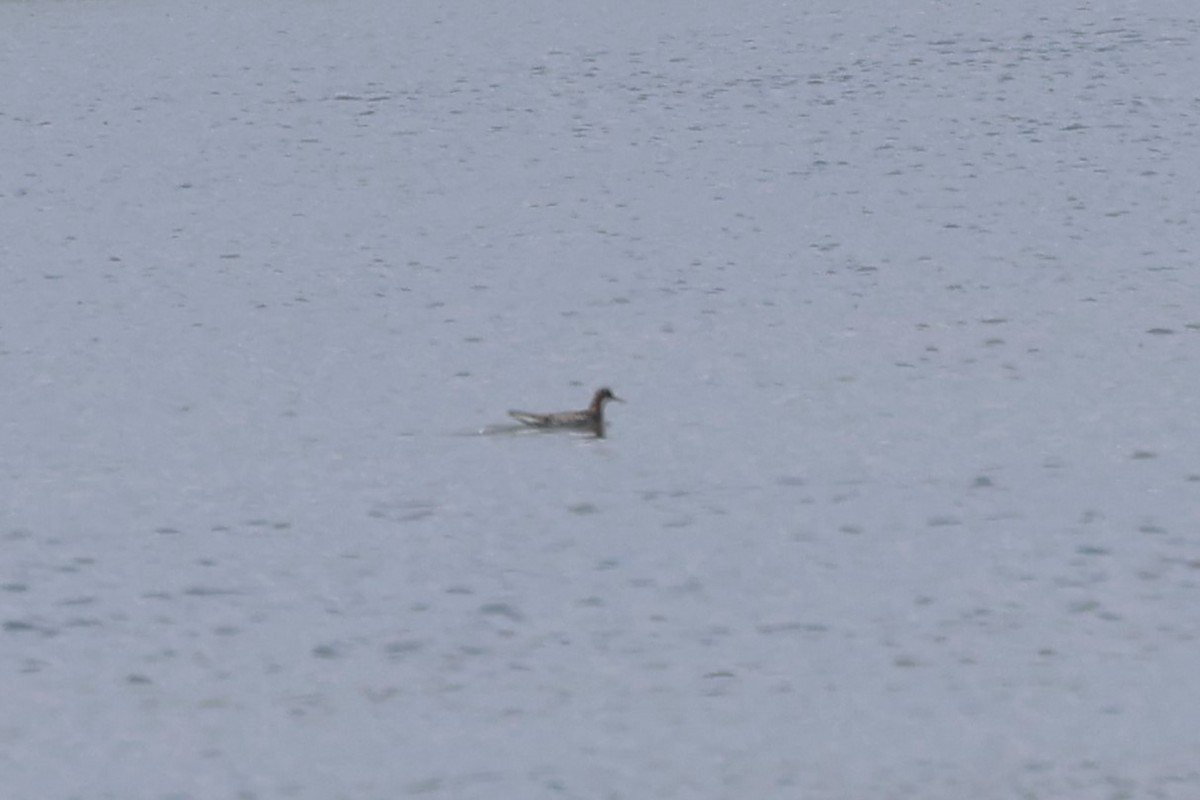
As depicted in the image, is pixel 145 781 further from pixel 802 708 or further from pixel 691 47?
pixel 691 47

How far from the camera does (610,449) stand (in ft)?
75.8

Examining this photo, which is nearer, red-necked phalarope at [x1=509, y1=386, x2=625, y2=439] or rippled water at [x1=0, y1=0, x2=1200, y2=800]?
rippled water at [x1=0, y1=0, x2=1200, y2=800]

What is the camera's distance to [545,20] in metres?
60.2

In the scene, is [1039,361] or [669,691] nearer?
[669,691]

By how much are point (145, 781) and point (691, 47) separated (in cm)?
4131

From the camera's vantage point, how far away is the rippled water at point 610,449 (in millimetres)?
15883

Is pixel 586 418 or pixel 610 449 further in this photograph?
pixel 586 418

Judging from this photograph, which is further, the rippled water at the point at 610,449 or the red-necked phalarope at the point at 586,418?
the red-necked phalarope at the point at 586,418

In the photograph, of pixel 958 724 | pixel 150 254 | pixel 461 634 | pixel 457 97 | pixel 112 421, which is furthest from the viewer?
pixel 457 97

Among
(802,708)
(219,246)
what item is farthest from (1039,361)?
(219,246)

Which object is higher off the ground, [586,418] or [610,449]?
[586,418]

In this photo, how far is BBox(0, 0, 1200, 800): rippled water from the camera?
15.9 meters

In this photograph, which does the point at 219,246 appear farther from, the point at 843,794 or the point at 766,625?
the point at 843,794

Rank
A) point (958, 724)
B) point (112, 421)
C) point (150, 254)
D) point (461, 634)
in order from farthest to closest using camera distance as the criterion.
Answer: point (150, 254)
point (112, 421)
point (461, 634)
point (958, 724)
